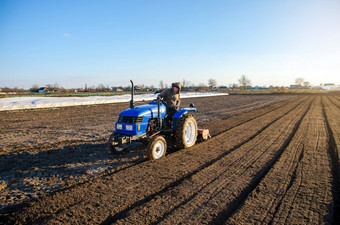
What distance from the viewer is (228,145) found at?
636 cm

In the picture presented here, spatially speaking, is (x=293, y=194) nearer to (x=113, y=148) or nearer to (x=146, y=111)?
(x=146, y=111)

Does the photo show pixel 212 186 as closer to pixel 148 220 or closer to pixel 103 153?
pixel 148 220

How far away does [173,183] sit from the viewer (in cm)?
382

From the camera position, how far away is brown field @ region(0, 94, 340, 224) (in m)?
2.83

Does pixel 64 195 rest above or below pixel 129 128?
below

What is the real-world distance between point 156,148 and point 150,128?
0.55m

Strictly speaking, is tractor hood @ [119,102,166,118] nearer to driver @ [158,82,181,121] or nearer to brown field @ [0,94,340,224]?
driver @ [158,82,181,121]

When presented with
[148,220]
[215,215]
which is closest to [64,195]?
[148,220]

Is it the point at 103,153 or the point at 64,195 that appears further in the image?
the point at 103,153

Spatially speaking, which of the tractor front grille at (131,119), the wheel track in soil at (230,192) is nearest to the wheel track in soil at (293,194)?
the wheel track in soil at (230,192)

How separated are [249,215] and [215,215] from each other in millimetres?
446

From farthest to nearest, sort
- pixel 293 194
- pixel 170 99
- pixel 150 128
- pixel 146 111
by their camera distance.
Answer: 1. pixel 170 99
2. pixel 150 128
3. pixel 146 111
4. pixel 293 194

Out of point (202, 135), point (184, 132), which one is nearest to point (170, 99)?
point (184, 132)

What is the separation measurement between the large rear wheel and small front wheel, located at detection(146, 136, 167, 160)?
2.17 ft
